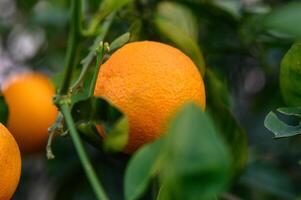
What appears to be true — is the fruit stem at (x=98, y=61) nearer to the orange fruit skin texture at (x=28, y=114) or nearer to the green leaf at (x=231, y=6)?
the green leaf at (x=231, y=6)

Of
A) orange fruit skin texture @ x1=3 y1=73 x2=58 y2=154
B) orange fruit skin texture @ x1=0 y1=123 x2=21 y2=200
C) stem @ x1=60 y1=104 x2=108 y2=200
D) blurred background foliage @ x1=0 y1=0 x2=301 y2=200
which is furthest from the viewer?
orange fruit skin texture @ x1=3 y1=73 x2=58 y2=154

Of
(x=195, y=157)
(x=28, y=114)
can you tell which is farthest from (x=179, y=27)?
(x=195, y=157)

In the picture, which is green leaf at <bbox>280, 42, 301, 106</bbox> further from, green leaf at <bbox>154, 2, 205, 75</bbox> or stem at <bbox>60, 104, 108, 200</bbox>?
stem at <bbox>60, 104, 108, 200</bbox>

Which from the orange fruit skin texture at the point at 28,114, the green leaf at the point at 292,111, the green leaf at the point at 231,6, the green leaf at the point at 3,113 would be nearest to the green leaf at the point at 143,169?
the green leaf at the point at 292,111

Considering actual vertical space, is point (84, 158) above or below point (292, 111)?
above

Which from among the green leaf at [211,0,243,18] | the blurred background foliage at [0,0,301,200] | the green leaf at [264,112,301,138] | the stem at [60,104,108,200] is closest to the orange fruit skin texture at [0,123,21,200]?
the stem at [60,104,108,200]

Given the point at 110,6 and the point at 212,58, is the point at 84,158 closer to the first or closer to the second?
the point at 110,6
